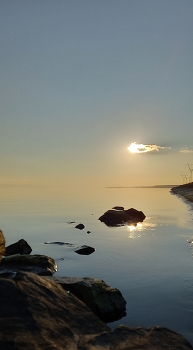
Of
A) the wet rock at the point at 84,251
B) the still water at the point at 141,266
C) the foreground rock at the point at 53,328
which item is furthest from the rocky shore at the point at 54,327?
the wet rock at the point at 84,251

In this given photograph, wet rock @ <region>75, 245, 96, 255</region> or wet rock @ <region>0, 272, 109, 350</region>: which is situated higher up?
wet rock @ <region>0, 272, 109, 350</region>

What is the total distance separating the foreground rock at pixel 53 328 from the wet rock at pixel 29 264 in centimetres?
679

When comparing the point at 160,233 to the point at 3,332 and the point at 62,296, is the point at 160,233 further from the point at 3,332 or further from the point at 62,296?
the point at 3,332

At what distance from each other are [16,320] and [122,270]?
11276mm

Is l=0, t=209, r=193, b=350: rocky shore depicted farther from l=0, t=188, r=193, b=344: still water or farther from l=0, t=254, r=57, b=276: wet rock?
l=0, t=254, r=57, b=276: wet rock

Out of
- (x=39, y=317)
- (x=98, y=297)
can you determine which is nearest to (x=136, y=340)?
(x=39, y=317)

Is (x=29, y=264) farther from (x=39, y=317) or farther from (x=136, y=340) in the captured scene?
(x=136, y=340)

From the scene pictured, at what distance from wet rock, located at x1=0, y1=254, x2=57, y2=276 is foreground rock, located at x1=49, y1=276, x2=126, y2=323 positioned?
402 centimetres

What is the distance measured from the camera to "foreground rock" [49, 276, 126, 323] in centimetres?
999

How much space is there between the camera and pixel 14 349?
534 cm

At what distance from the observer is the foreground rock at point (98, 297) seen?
999 centimetres

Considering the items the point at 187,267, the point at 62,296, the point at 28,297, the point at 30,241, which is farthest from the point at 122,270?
the point at 30,241

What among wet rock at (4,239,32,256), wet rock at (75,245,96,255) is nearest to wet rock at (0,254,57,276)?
wet rock at (4,239,32,256)

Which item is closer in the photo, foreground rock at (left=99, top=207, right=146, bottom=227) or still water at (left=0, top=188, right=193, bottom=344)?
still water at (left=0, top=188, right=193, bottom=344)
